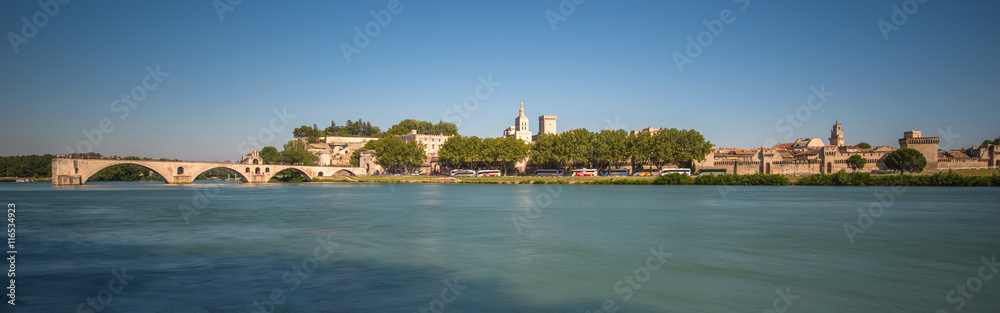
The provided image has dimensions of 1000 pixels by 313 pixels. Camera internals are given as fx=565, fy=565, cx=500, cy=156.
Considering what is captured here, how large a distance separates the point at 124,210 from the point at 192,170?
1498 inches

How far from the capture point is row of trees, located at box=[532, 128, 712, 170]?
6625 centimetres

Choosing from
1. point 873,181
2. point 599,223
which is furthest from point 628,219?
point 873,181

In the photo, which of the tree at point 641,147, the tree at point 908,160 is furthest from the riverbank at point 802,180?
the tree at point 641,147

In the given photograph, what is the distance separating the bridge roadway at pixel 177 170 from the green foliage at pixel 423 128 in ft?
148

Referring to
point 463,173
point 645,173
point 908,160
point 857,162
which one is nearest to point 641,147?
point 645,173

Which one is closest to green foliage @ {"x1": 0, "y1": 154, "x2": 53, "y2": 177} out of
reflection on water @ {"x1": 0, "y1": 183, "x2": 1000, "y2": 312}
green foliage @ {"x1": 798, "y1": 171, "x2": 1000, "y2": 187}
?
reflection on water @ {"x1": 0, "y1": 183, "x2": 1000, "y2": 312}

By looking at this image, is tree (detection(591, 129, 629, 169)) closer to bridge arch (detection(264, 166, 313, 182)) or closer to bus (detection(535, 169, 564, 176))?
bus (detection(535, 169, 564, 176))

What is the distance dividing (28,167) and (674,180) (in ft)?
300

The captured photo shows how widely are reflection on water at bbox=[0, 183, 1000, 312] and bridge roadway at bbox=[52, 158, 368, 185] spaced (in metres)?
34.6

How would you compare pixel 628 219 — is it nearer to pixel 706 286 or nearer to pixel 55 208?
pixel 706 286

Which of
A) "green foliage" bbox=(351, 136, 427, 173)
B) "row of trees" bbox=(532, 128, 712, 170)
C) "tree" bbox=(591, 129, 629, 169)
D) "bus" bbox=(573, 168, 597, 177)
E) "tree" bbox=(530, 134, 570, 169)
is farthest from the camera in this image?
"green foliage" bbox=(351, 136, 427, 173)

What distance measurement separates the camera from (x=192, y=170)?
59469 mm

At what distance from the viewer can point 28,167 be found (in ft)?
274

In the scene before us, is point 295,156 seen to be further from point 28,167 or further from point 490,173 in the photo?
point 28,167
